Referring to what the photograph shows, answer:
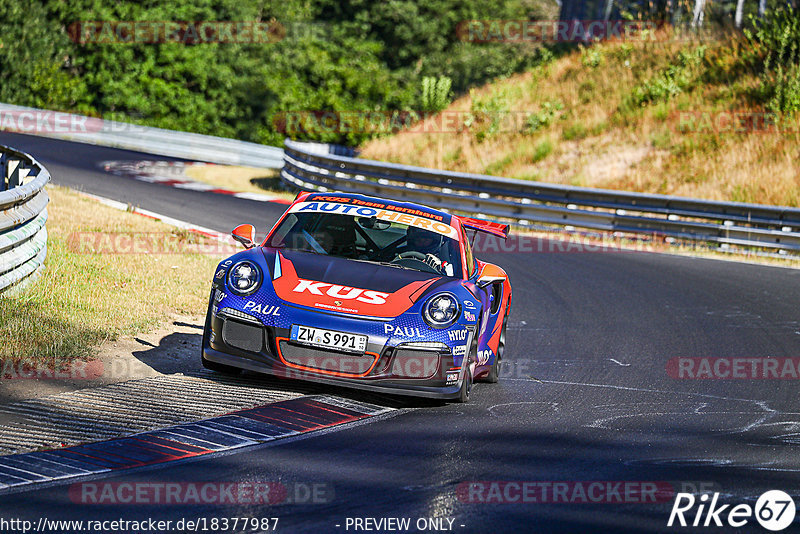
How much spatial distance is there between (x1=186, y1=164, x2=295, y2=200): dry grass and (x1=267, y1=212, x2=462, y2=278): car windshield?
13984 millimetres

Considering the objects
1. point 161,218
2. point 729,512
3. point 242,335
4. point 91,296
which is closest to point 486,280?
point 242,335

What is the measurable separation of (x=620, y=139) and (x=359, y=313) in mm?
19792

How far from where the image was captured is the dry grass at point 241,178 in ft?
75.9

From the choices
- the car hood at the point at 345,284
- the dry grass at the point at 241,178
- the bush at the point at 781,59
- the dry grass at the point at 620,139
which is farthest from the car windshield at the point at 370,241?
the bush at the point at 781,59

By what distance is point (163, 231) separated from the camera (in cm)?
1401

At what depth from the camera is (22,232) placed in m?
8.59

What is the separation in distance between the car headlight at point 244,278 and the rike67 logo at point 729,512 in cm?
311

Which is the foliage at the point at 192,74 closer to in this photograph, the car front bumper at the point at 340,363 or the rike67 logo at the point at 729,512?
the car front bumper at the point at 340,363

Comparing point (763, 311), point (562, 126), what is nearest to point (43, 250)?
point (763, 311)

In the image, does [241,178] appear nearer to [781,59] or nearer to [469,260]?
[781,59]

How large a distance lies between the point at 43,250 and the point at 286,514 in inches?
239

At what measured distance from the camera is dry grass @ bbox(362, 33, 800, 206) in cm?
2261

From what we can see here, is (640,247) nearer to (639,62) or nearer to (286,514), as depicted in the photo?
(639,62)

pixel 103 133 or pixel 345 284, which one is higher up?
pixel 103 133
